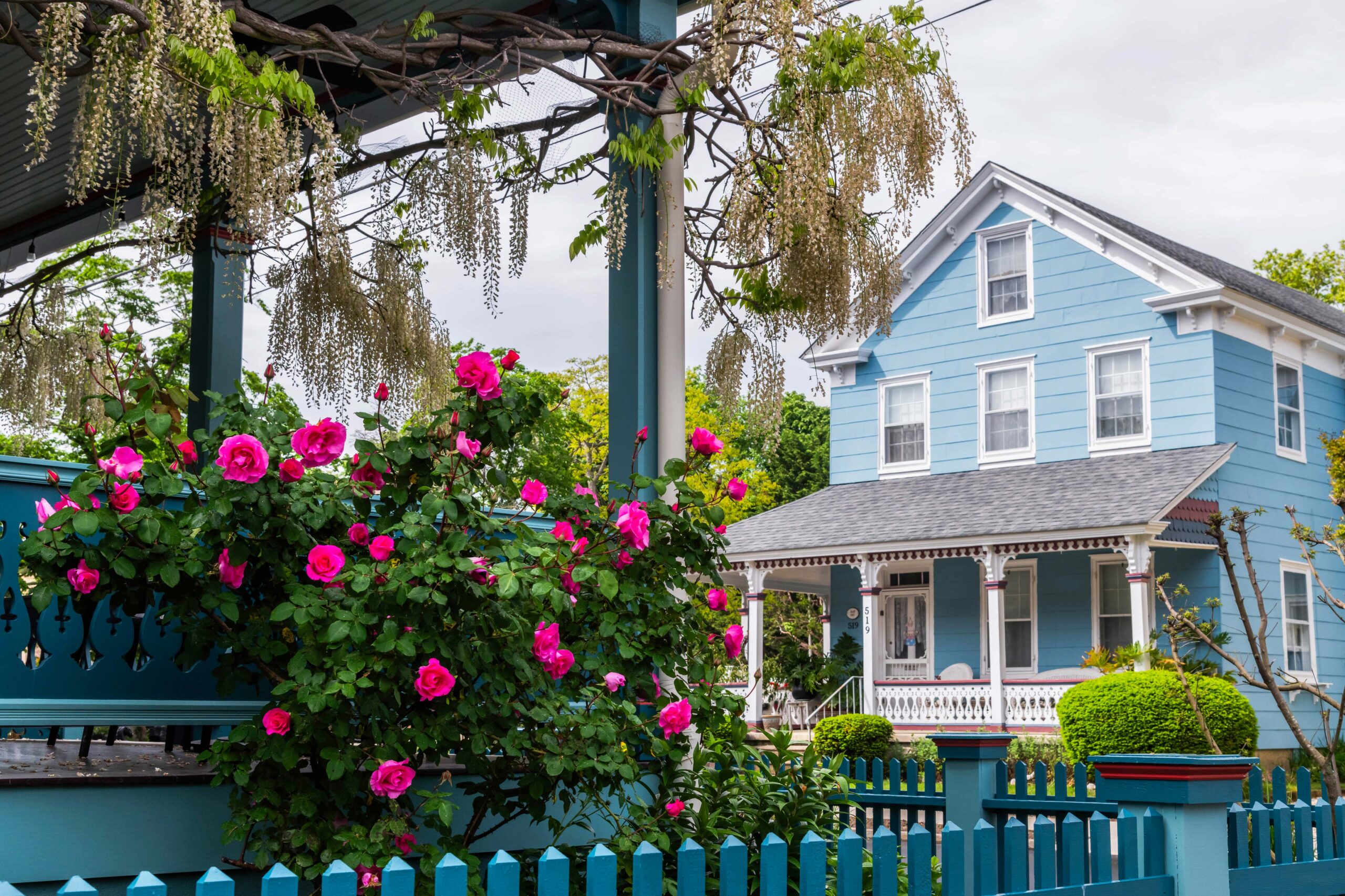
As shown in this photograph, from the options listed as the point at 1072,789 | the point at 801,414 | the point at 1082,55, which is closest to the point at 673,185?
the point at 1072,789

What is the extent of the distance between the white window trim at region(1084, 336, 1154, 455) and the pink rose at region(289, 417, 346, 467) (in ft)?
54.7

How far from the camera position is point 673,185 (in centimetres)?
566

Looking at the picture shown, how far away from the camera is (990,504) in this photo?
18.7 metres

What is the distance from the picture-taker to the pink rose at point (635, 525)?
162 inches

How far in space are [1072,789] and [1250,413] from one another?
1428 centimetres

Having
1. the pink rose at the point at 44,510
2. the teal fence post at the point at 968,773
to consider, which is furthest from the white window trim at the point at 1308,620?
the pink rose at the point at 44,510

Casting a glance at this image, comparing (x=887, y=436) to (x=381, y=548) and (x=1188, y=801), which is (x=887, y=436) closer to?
(x=1188, y=801)

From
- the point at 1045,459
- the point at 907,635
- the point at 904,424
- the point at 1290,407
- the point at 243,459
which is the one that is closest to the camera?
the point at 243,459

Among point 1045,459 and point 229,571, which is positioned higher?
point 1045,459

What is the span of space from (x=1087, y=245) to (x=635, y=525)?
16770 mm

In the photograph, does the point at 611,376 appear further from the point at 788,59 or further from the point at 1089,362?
the point at 1089,362

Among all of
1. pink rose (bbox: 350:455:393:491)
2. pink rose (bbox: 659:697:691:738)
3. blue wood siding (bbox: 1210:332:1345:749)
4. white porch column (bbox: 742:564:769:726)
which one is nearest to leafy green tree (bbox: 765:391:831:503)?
white porch column (bbox: 742:564:769:726)

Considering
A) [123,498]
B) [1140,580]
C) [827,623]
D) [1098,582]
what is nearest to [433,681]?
[123,498]

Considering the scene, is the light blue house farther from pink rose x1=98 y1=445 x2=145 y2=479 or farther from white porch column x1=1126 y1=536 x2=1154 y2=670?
pink rose x1=98 y1=445 x2=145 y2=479
